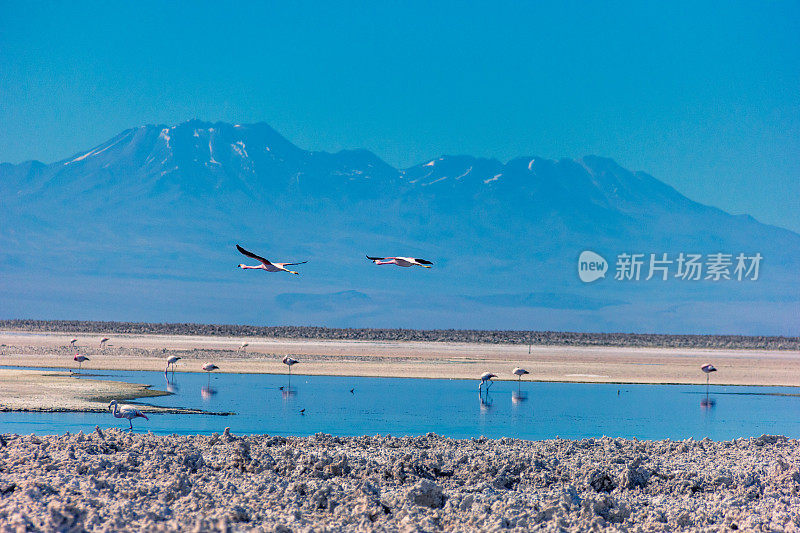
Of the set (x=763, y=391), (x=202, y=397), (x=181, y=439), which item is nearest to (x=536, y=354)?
(x=763, y=391)

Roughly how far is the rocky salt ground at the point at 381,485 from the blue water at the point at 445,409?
4.08 m

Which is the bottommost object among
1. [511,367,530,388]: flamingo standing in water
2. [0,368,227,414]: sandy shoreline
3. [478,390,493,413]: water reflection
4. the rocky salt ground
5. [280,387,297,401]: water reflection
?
[0,368,227,414]: sandy shoreline

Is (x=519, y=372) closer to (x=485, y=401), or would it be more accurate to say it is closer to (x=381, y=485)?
(x=485, y=401)

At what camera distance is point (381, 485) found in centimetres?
999

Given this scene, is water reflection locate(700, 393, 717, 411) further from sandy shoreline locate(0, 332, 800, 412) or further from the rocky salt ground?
the rocky salt ground

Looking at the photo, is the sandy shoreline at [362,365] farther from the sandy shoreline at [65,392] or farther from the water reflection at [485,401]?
the water reflection at [485,401]

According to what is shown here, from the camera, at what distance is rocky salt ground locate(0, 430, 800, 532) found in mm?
7855

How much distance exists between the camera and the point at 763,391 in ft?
98.0

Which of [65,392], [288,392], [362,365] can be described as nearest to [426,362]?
[362,365]

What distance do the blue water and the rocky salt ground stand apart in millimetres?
4080

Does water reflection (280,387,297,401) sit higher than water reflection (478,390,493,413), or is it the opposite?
water reflection (478,390,493,413)

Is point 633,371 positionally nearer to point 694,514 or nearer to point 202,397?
point 202,397

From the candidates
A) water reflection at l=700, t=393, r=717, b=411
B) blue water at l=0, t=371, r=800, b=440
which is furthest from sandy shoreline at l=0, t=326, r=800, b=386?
water reflection at l=700, t=393, r=717, b=411

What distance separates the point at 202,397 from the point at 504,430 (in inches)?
365
